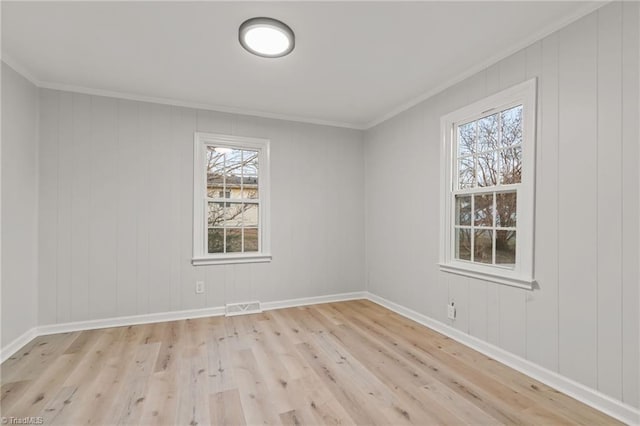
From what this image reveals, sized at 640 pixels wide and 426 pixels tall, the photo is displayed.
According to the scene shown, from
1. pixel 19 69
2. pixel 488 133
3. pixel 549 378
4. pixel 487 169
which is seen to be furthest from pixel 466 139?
pixel 19 69

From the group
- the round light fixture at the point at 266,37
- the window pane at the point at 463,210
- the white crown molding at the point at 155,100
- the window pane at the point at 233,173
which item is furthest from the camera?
the window pane at the point at 233,173

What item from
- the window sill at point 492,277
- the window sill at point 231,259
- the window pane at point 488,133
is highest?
the window pane at point 488,133

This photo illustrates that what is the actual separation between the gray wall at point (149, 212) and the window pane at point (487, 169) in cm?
203

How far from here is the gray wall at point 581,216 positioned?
1.79 meters

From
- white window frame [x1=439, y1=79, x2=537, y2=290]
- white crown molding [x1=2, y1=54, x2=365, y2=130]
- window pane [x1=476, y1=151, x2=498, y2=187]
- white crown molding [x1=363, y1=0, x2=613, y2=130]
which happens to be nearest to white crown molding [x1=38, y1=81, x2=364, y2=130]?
white crown molding [x1=2, y1=54, x2=365, y2=130]

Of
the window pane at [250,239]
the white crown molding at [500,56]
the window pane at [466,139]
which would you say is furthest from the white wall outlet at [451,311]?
the window pane at [250,239]

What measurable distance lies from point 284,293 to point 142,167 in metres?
2.31

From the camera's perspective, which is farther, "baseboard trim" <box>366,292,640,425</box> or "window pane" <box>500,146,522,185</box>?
"window pane" <box>500,146,522,185</box>

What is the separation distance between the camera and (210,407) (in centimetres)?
188

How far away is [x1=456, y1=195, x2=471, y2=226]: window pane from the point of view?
2947 millimetres

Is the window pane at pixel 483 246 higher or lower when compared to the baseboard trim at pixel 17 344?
higher

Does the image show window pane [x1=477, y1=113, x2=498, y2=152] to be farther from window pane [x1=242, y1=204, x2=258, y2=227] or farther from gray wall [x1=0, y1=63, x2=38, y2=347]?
gray wall [x1=0, y1=63, x2=38, y2=347]

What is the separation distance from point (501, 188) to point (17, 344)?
14.6 ft

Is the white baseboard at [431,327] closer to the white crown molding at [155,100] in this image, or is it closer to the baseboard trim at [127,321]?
the baseboard trim at [127,321]
